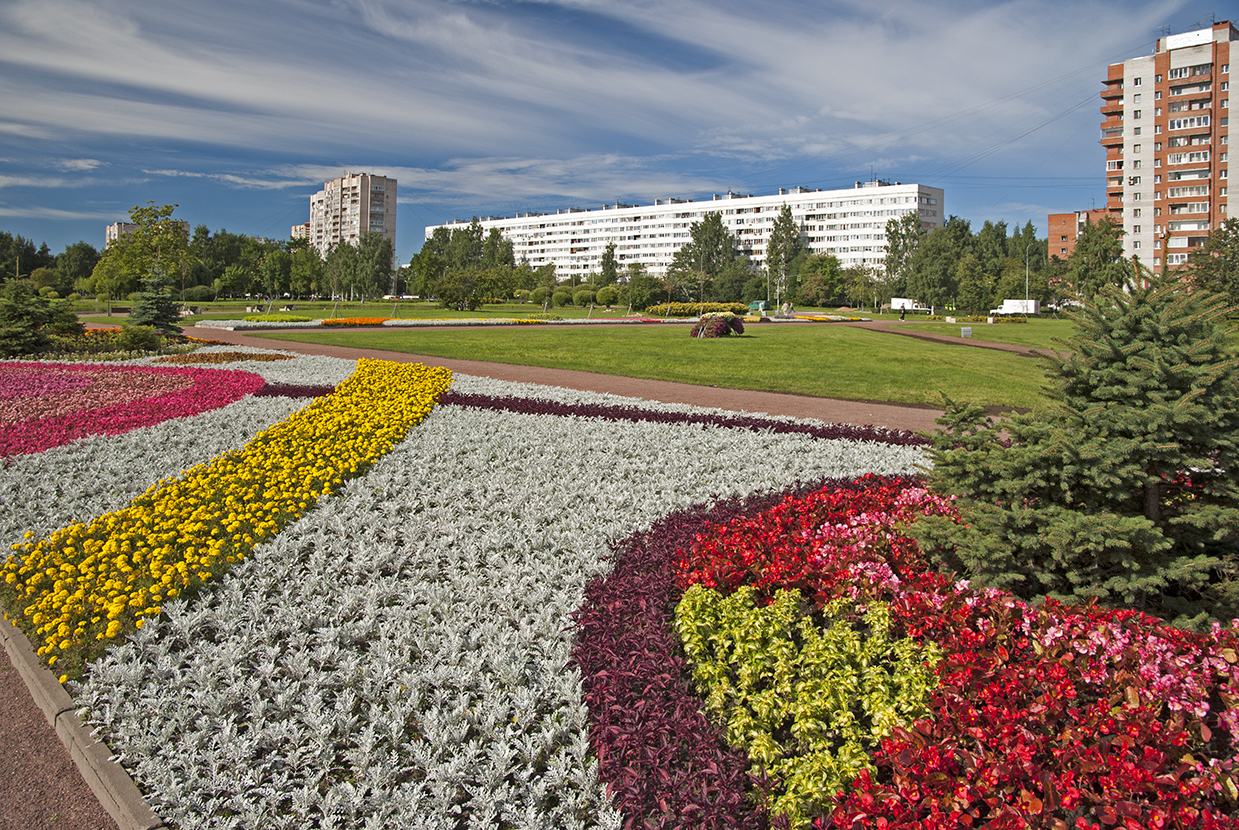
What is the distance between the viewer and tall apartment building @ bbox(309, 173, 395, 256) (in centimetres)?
17212

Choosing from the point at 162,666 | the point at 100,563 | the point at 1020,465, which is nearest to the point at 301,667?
the point at 162,666

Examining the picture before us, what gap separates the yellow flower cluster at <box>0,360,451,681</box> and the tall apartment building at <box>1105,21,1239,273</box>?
272ft

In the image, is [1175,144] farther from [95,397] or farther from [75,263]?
[75,263]

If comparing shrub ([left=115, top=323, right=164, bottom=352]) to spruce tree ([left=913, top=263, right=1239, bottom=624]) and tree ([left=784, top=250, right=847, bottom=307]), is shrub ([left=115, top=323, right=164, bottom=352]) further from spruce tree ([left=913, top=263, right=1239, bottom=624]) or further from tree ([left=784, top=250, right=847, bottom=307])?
tree ([left=784, top=250, right=847, bottom=307])

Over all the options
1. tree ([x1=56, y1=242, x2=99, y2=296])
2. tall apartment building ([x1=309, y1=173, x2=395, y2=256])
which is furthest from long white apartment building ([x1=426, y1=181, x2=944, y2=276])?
tree ([x1=56, y1=242, x2=99, y2=296])

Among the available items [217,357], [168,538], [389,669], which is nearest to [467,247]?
[217,357]

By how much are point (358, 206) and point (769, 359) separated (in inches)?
6829

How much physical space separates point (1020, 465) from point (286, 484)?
19.3 ft

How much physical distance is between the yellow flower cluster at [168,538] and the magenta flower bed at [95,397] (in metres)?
2.80

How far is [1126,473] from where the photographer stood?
3195mm

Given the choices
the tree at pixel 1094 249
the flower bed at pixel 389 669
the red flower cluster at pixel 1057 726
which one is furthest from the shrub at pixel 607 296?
the red flower cluster at pixel 1057 726

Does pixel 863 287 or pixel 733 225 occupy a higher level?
pixel 733 225

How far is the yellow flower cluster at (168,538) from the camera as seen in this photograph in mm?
4414

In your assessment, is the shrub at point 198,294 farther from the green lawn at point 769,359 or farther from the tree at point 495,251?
the green lawn at point 769,359
